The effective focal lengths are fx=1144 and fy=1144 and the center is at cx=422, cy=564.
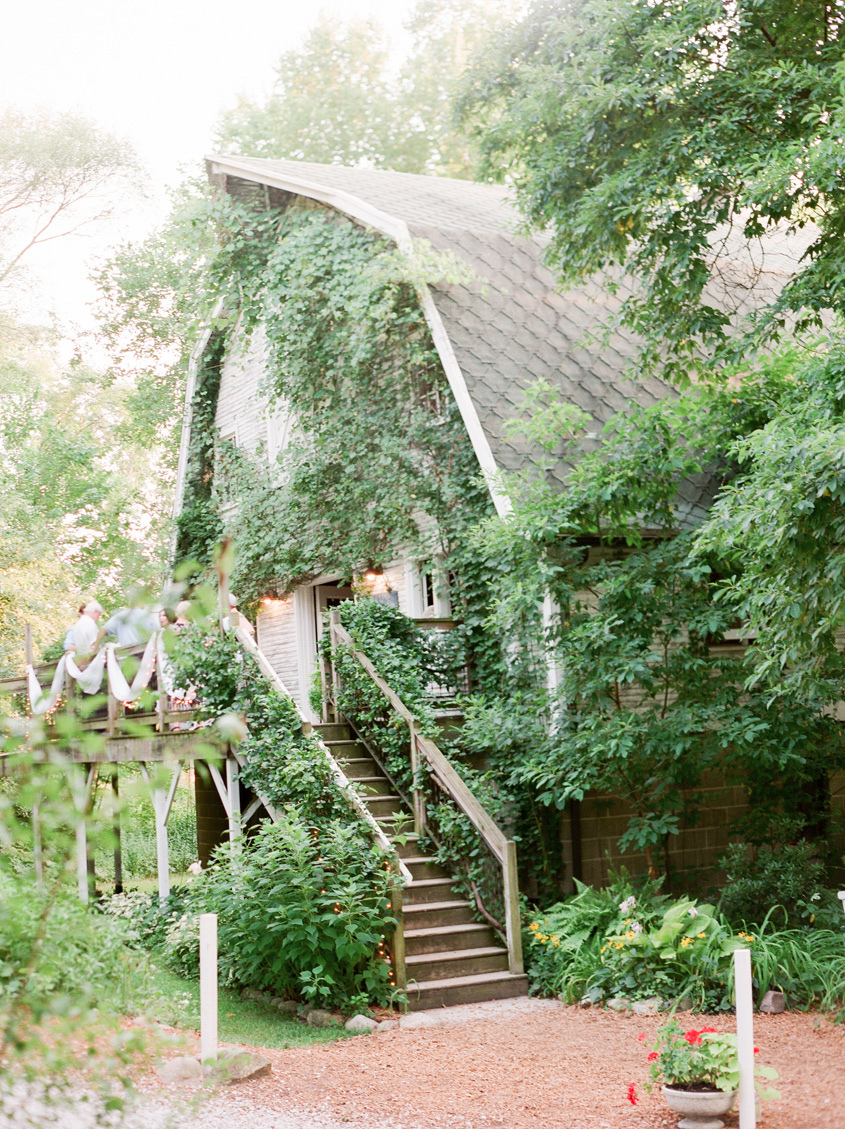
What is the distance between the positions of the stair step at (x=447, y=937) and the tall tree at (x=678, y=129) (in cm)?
529

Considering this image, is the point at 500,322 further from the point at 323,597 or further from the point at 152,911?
the point at 152,911

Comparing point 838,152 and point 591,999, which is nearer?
point 838,152

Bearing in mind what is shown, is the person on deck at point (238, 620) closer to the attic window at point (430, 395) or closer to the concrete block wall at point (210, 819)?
the attic window at point (430, 395)

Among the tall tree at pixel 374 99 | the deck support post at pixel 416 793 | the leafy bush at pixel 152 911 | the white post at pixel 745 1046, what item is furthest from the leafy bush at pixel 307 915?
the tall tree at pixel 374 99

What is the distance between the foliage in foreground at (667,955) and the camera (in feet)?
27.5

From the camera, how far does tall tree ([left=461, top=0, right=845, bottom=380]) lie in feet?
28.9

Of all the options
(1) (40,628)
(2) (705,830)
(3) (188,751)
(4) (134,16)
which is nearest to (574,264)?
(2) (705,830)

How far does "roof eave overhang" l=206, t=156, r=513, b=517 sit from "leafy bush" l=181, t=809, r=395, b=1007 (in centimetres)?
340

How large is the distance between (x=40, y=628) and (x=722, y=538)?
705 inches

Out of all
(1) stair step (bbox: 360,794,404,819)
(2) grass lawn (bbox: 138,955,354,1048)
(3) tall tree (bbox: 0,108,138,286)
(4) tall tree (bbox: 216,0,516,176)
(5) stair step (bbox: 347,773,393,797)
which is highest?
(4) tall tree (bbox: 216,0,516,176)

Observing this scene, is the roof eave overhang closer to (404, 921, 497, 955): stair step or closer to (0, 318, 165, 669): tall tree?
(404, 921, 497, 955): stair step

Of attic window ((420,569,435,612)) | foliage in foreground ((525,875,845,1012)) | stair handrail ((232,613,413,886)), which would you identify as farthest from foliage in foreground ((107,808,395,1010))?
attic window ((420,569,435,612))

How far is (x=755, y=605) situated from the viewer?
7.87m

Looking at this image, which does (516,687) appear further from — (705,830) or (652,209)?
(652,209)
